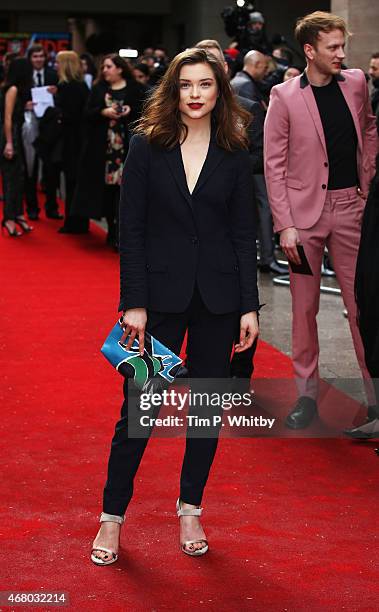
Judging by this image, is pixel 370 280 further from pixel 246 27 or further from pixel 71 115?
pixel 71 115

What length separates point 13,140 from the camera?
13.3m

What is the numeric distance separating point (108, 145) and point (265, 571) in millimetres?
8484

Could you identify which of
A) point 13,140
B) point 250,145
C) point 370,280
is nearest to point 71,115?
point 13,140

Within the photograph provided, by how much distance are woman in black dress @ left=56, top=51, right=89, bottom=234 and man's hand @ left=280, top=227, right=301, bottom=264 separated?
25.5 ft

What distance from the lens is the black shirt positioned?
588 cm

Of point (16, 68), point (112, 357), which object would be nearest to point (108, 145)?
point (16, 68)

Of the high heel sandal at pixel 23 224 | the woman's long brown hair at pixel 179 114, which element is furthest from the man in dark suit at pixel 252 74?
the woman's long brown hair at pixel 179 114

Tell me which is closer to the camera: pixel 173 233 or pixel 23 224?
pixel 173 233

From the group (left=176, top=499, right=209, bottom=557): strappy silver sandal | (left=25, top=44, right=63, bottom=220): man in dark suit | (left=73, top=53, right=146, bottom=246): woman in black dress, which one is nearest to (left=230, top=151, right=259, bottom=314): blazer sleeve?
(left=176, top=499, right=209, bottom=557): strappy silver sandal

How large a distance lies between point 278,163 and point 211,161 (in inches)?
68.5

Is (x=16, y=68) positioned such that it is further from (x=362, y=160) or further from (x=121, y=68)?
(x=362, y=160)

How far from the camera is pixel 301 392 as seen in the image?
6.16m

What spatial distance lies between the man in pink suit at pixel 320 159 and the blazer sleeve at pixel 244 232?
1.59 metres

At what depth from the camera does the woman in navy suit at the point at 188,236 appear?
13.6 feet
